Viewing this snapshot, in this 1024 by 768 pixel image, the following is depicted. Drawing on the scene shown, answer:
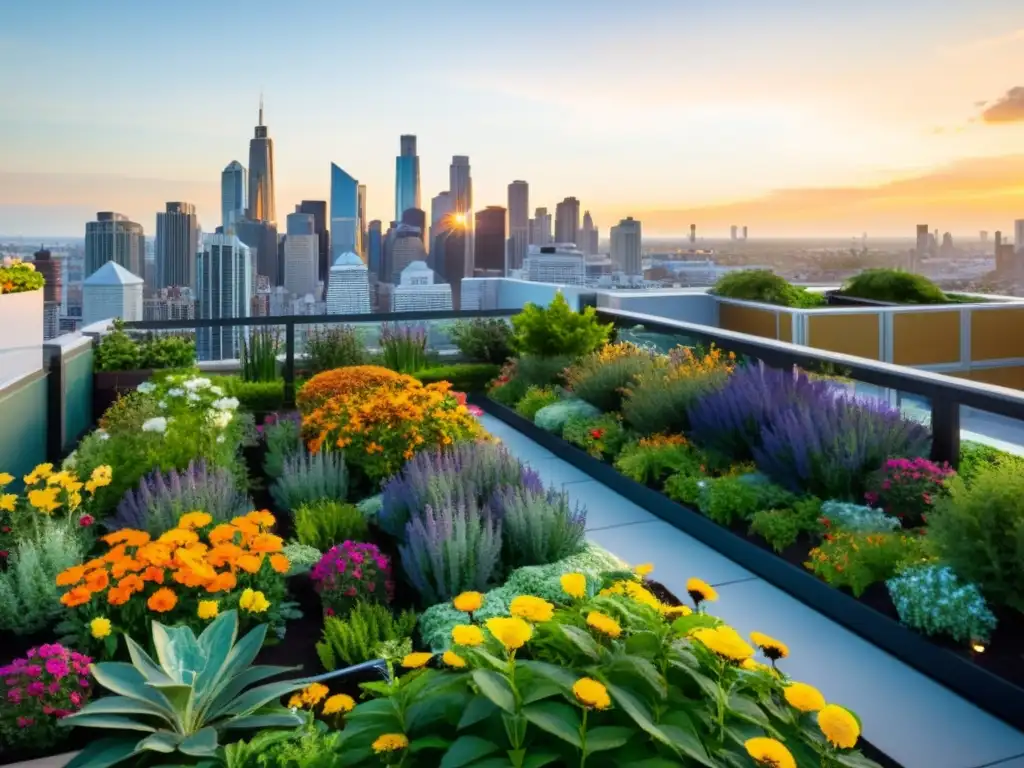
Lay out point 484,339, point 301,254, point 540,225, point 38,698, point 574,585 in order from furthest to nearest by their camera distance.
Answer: point 540,225, point 301,254, point 484,339, point 38,698, point 574,585

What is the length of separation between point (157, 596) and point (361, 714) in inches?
52.3

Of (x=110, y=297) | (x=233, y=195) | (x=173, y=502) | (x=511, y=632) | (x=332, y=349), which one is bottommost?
(x=173, y=502)

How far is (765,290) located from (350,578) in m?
8.28

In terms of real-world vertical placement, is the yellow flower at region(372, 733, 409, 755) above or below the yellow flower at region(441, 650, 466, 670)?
below

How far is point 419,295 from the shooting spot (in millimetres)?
10266

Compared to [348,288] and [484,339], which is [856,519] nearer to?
[484,339]

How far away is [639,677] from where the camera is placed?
1.54 meters

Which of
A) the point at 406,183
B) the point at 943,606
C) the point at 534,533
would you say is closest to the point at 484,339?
the point at 534,533

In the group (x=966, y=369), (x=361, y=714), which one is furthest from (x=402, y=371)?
(x=361, y=714)

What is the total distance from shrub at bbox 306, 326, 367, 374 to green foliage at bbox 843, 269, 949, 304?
6339mm

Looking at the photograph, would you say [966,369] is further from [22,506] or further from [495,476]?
[22,506]

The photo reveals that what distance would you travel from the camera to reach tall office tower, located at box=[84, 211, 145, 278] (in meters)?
17.2

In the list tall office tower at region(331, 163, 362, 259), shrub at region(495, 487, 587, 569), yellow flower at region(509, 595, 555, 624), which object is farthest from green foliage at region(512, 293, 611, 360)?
tall office tower at region(331, 163, 362, 259)

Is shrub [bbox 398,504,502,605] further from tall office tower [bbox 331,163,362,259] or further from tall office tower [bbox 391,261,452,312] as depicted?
tall office tower [bbox 331,163,362,259]
